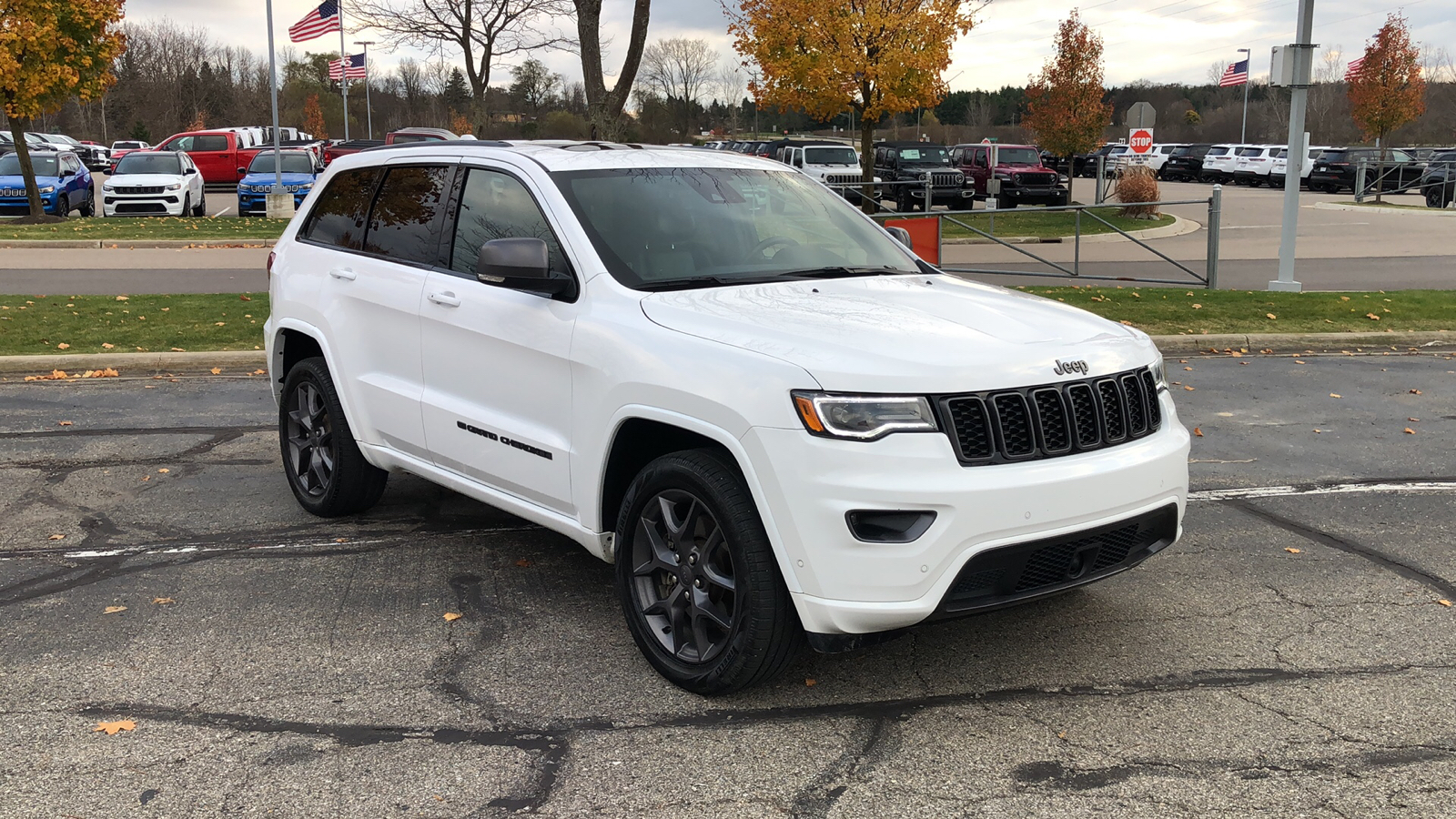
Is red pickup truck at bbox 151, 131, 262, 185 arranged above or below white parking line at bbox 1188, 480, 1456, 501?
above

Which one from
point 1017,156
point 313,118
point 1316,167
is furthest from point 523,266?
point 313,118

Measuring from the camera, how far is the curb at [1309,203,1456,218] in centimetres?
3256

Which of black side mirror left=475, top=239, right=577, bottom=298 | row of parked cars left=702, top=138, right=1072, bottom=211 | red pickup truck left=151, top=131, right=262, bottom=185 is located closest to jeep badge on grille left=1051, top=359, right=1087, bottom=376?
black side mirror left=475, top=239, right=577, bottom=298

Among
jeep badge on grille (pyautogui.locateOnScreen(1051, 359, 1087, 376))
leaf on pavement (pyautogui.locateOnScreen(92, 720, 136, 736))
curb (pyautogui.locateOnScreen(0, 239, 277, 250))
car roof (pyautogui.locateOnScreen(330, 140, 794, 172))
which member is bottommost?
leaf on pavement (pyautogui.locateOnScreen(92, 720, 136, 736))

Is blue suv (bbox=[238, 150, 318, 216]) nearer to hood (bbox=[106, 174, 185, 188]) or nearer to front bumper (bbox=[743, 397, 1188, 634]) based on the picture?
hood (bbox=[106, 174, 185, 188])

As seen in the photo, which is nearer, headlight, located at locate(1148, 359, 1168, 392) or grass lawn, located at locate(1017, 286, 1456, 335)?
headlight, located at locate(1148, 359, 1168, 392)

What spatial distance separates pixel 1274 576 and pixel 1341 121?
308 feet

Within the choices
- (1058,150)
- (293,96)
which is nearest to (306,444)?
(1058,150)

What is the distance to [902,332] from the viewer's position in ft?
12.7

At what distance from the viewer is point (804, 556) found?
3.59 m

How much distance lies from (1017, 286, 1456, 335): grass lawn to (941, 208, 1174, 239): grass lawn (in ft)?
25.3

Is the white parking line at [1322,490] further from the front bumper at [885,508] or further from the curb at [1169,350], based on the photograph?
the curb at [1169,350]

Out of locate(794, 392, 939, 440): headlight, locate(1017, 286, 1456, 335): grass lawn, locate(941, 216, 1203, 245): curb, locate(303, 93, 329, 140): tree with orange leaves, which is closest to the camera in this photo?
locate(794, 392, 939, 440): headlight

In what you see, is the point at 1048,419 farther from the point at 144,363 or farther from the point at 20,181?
the point at 20,181
